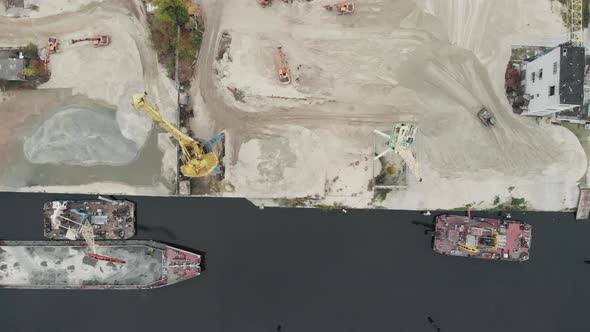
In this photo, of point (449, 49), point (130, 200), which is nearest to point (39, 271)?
point (130, 200)

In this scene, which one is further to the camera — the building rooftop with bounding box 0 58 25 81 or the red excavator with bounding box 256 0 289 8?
the red excavator with bounding box 256 0 289 8

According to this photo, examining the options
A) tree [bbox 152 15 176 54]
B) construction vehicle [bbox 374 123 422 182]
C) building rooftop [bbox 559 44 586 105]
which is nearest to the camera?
building rooftop [bbox 559 44 586 105]

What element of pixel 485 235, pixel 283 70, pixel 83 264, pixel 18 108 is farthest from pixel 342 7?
pixel 83 264

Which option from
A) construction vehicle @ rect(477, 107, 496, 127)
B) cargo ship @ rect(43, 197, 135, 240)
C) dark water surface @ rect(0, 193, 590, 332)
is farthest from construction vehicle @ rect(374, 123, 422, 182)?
cargo ship @ rect(43, 197, 135, 240)

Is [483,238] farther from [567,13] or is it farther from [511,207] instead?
[567,13]

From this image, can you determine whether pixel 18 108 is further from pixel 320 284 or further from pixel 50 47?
pixel 320 284

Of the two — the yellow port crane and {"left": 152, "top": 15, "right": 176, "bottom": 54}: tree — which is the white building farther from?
{"left": 152, "top": 15, "right": 176, "bottom": 54}: tree
